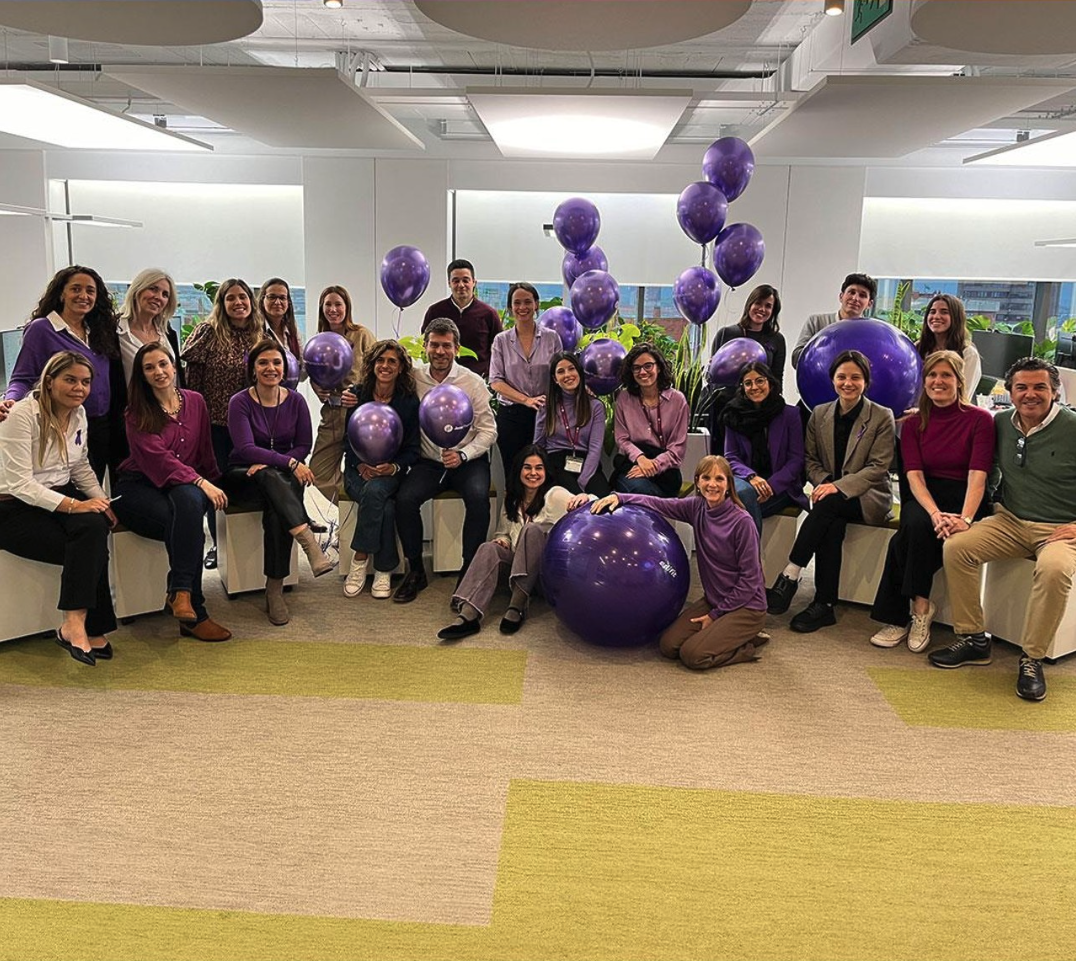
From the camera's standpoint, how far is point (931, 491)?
15.0 feet

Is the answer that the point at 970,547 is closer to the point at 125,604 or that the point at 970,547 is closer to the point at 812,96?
the point at 812,96

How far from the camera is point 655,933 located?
8.25 ft

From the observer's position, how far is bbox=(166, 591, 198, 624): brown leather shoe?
4328 mm

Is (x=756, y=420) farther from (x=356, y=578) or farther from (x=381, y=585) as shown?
(x=356, y=578)

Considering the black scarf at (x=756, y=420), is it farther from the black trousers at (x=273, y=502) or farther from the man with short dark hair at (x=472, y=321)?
the black trousers at (x=273, y=502)

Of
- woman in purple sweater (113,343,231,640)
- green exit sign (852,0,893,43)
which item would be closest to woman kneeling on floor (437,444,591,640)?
woman in purple sweater (113,343,231,640)

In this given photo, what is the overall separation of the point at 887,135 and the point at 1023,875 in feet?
18.2

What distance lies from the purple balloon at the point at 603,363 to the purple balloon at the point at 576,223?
1.47 m

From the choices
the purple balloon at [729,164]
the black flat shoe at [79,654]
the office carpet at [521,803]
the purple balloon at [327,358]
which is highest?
the purple balloon at [729,164]

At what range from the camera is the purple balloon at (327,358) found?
17.0 feet

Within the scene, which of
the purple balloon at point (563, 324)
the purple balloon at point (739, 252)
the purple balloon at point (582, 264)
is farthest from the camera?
the purple balloon at point (582, 264)

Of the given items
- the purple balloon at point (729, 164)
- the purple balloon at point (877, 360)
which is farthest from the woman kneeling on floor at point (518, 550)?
the purple balloon at point (729, 164)

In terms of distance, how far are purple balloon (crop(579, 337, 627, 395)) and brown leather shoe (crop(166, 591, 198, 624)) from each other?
227 cm

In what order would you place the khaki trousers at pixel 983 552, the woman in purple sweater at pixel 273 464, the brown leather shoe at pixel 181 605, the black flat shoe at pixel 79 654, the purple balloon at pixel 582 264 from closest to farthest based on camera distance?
1. the black flat shoe at pixel 79 654
2. the khaki trousers at pixel 983 552
3. the brown leather shoe at pixel 181 605
4. the woman in purple sweater at pixel 273 464
5. the purple balloon at pixel 582 264
